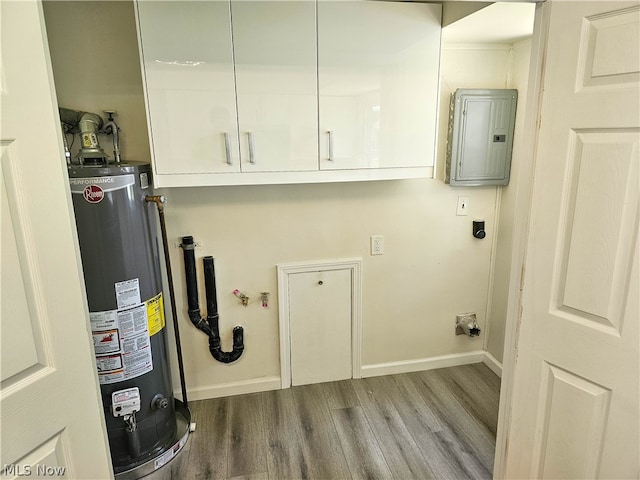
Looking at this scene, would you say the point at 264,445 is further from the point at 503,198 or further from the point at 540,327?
the point at 503,198

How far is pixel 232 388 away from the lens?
2.51 meters

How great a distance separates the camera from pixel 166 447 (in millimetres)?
2021

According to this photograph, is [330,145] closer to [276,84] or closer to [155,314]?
[276,84]

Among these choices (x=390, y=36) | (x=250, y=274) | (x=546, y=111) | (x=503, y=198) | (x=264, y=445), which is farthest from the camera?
(x=503, y=198)

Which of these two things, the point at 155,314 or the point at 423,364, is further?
the point at 423,364

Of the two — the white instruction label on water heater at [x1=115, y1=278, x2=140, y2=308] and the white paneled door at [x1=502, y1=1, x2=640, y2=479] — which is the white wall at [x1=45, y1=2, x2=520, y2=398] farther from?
the white paneled door at [x1=502, y1=1, x2=640, y2=479]

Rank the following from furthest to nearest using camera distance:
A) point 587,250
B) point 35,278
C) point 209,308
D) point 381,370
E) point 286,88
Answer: point 381,370 → point 209,308 → point 286,88 → point 587,250 → point 35,278

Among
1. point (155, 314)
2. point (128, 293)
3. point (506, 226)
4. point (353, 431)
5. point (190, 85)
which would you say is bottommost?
point (353, 431)

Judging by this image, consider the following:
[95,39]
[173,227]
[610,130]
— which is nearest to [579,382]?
[610,130]

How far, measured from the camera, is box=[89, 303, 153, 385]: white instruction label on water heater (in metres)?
1.74

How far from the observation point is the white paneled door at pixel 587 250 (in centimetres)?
106

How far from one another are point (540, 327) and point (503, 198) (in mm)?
1435

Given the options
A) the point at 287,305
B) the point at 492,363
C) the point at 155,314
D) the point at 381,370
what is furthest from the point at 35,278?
the point at 492,363

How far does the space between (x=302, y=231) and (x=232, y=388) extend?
113 cm
